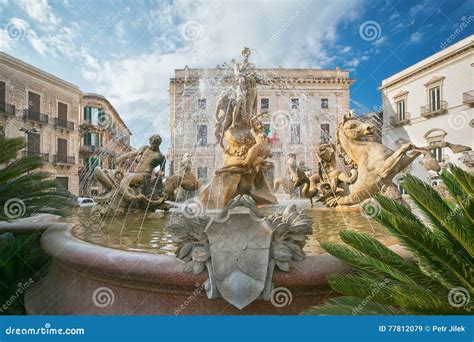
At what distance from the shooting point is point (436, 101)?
933 inches

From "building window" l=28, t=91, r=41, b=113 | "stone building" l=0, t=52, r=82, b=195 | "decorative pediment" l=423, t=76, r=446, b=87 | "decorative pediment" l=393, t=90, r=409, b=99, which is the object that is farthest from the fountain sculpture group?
"decorative pediment" l=393, t=90, r=409, b=99

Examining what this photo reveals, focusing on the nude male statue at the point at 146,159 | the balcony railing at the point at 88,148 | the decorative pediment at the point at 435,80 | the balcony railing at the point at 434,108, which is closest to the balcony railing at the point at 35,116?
the balcony railing at the point at 88,148

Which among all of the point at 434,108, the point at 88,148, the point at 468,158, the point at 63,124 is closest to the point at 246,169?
the point at 468,158

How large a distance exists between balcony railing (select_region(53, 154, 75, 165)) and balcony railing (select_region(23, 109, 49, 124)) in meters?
2.61

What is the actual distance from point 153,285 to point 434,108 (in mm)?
27056

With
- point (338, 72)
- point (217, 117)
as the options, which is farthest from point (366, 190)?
point (338, 72)

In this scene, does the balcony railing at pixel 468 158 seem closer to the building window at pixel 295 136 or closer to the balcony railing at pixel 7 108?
the building window at pixel 295 136

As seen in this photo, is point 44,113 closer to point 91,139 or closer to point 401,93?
point 91,139

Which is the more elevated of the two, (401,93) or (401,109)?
(401,93)

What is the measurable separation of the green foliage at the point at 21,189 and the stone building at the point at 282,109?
14.0 meters

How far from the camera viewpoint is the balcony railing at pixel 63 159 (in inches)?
893

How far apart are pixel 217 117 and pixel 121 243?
342 cm

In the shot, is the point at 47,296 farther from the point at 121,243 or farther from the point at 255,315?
the point at 255,315

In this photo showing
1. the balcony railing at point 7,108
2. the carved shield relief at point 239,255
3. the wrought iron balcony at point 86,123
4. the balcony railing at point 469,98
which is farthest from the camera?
the wrought iron balcony at point 86,123
